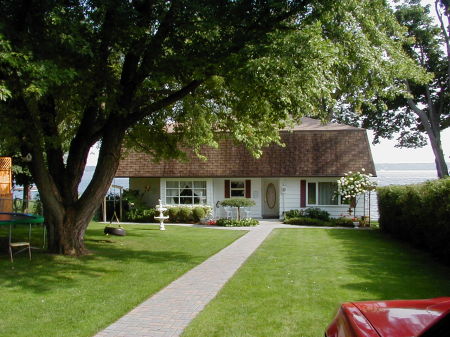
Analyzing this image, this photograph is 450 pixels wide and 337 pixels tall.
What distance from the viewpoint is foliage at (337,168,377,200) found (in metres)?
24.6

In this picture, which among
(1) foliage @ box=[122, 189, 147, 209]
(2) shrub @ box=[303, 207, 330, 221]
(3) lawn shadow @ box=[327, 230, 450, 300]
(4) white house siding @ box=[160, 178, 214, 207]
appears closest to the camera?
(3) lawn shadow @ box=[327, 230, 450, 300]

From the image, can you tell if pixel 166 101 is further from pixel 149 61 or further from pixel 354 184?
pixel 354 184

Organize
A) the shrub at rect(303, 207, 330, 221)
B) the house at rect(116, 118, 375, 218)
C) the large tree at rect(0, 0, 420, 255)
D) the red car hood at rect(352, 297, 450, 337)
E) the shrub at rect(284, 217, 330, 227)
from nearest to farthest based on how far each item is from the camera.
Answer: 1. the red car hood at rect(352, 297, 450, 337)
2. the large tree at rect(0, 0, 420, 255)
3. the shrub at rect(284, 217, 330, 227)
4. the shrub at rect(303, 207, 330, 221)
5. the house at rect(116, 118, 375, 218)

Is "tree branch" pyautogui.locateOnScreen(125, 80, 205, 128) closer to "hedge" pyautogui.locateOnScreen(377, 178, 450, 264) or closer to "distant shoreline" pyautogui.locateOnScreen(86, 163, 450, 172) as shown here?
"hedge" pyautogui.locateOnScreen(377, 178, 450, 264)

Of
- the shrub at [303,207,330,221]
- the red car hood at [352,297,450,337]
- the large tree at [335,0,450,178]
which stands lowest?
the shrub at [303,207,330,221]

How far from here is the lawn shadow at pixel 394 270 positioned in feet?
28.0

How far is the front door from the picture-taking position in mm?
29516

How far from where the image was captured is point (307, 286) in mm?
8961

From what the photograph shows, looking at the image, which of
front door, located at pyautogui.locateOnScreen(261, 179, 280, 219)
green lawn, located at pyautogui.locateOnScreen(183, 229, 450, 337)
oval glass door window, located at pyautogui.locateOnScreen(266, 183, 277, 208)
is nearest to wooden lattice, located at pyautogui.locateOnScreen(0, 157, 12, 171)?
green lawn, located at pyautogui.locateOnScreen(183, 229, 450, 337)

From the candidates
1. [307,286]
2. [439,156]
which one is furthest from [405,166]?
[307,286]

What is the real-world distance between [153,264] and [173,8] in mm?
6130

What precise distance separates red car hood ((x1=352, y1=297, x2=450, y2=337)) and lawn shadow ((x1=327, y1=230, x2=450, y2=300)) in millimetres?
4977

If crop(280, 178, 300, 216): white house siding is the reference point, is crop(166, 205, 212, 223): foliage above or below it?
below

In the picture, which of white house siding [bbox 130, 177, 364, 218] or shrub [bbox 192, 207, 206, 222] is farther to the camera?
white house siding [bbox 130, 177, 364, 218]
